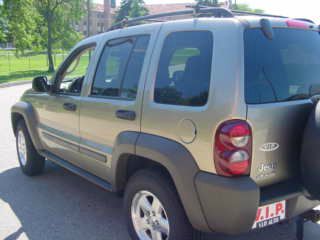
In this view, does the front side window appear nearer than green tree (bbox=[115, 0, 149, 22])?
Yes

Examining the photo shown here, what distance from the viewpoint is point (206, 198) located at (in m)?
2.53

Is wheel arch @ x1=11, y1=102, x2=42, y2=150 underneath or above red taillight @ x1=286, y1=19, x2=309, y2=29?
underneath

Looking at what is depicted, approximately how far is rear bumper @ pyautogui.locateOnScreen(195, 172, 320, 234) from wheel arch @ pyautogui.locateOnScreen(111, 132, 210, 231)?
0.06m

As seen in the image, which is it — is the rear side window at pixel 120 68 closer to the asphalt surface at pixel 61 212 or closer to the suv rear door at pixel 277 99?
the suv rear door at pixel 277 99

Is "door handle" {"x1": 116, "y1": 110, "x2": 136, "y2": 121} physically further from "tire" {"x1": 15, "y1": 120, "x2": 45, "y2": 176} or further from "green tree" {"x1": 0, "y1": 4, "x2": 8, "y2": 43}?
"green tree" {"x1": 0, "y1": 4, "x2": 8, "y2": 43}

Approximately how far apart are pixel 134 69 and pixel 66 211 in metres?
1.91

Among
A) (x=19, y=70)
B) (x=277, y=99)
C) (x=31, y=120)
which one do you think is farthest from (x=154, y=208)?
(x=19, y=70)

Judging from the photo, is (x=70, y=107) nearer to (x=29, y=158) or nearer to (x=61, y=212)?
(x=61, y=212)

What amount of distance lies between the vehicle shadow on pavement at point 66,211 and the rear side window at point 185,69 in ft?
4.78

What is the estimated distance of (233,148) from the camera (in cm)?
247

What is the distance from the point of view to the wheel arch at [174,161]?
261cm

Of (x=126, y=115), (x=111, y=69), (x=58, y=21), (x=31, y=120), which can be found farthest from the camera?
(x=58, y=21)

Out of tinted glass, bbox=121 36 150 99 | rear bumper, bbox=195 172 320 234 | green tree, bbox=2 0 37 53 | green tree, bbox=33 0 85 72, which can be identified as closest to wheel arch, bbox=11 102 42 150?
tinted glass, bbox=121 36 150 99

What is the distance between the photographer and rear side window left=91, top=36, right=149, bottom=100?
327 centimetres
